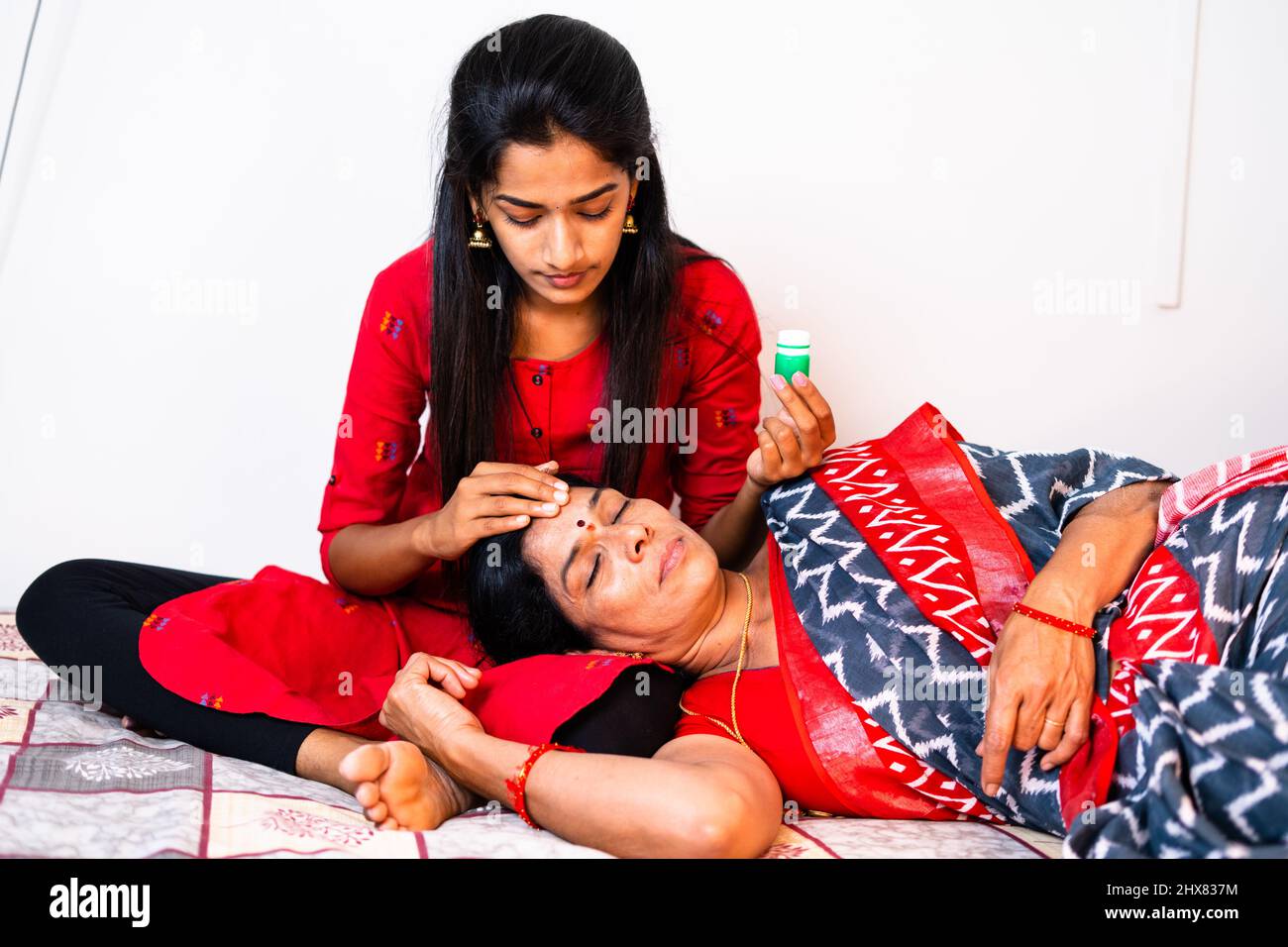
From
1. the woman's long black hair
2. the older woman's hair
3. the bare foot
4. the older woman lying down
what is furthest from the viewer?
the older woman's hair

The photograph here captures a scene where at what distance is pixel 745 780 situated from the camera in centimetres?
154

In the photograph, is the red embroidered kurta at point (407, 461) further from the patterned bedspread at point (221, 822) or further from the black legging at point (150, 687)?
the patterned bedspread at point (221, 822)

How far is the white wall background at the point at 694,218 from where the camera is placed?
2.68 metres

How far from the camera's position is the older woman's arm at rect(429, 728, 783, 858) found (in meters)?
1.46

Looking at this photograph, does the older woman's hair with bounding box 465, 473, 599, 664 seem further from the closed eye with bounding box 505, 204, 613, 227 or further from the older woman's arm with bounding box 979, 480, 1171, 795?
the older woman's arm with bounding box 979, 480, 1171, 795

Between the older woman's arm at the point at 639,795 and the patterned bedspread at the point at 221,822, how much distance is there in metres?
0.04

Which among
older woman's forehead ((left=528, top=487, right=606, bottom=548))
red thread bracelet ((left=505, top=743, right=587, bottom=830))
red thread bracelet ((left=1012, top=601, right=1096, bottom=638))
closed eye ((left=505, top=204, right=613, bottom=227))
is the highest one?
closed eye ((left=505, top=204, right=613, bottom=227))

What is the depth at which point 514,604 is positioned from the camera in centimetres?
191

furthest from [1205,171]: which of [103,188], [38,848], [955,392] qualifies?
[38,848]

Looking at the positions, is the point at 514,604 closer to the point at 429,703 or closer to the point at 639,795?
the point at 429,703

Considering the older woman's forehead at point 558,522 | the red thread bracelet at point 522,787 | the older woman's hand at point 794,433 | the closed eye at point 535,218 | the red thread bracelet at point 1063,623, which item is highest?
the closed eye at point 535,218

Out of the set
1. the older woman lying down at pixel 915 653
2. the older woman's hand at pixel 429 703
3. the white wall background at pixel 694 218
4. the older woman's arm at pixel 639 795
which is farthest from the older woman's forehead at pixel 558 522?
the white wall background at pixel 694 218

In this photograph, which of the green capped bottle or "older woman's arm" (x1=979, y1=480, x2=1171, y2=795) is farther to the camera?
the green capped bottle

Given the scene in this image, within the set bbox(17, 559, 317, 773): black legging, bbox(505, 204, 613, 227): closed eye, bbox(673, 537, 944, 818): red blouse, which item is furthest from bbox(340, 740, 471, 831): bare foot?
bbox(505, 204, 613, 227): closed eye
